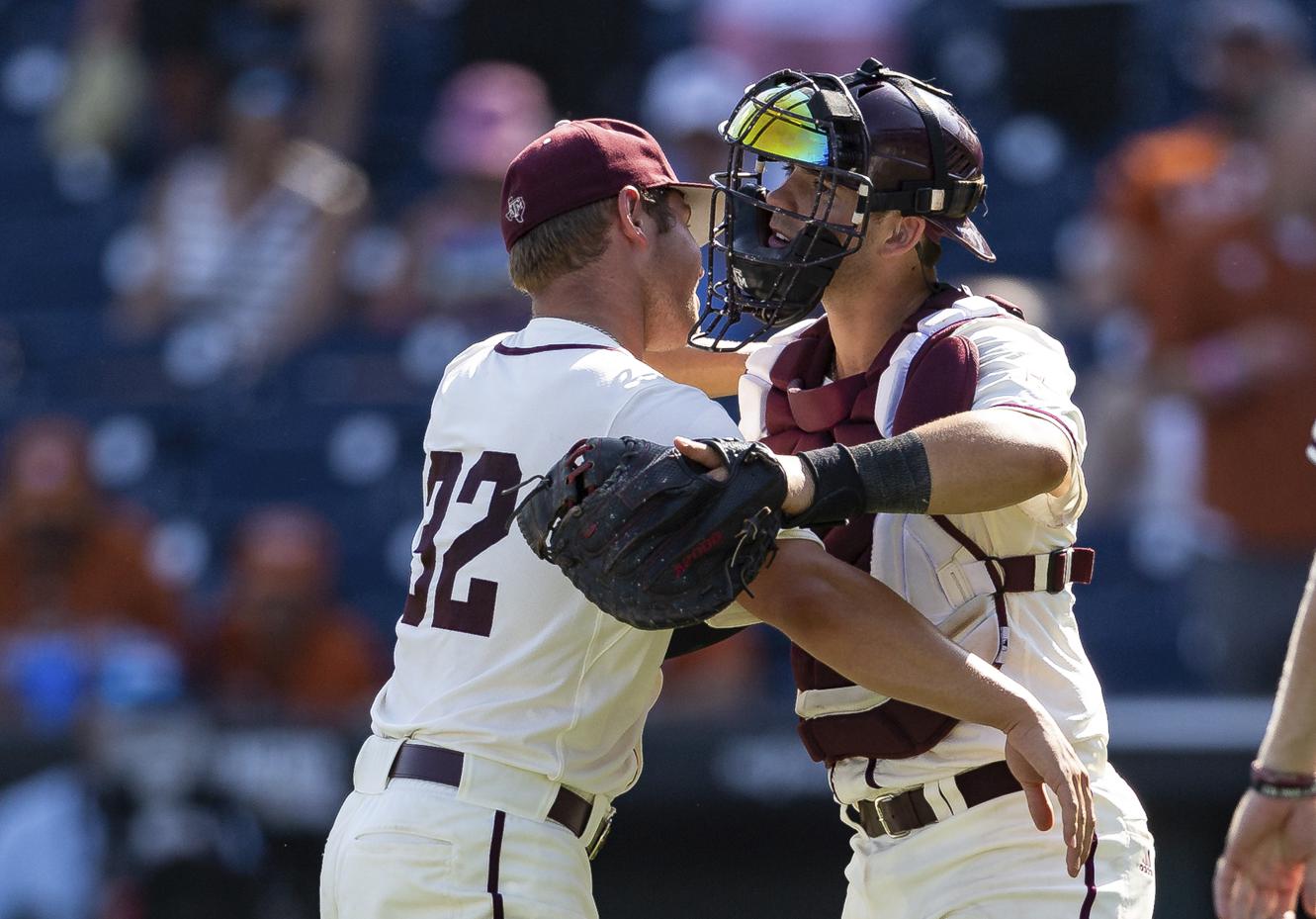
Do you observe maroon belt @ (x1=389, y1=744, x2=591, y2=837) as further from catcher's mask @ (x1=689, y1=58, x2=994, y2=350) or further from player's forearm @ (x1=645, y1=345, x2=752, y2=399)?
player's forearm @ (x1=645, y1=345, x2=752, y2=399)

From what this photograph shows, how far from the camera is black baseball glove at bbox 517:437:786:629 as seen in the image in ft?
7.79

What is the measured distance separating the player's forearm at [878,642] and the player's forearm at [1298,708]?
0.72m

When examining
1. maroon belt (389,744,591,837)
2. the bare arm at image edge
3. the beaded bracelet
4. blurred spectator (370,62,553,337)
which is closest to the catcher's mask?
maroon belt (389,744,591,837)

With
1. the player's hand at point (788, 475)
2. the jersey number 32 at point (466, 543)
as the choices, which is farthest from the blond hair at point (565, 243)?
the player's hand at point (788, 475)

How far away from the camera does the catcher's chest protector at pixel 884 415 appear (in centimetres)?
269

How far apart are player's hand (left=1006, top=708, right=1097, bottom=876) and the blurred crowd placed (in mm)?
2957

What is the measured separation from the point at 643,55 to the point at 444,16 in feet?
3.45

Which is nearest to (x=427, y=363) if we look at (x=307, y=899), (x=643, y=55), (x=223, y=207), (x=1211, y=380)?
Answer: (x=223, y=207)

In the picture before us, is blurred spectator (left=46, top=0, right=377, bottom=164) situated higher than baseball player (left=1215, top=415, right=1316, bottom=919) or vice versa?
blurred spectator (left=46, top=0, right=377, bottom=164)

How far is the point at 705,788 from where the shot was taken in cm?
535

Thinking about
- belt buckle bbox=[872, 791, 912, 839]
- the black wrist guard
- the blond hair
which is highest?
the blond hair

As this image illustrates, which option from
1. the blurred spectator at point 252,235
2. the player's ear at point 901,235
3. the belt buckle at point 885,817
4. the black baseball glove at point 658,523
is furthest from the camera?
the blurred spectator at point 252,235

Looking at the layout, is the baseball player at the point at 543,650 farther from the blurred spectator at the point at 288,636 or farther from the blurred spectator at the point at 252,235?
the blurred spectator at the point at 252,235

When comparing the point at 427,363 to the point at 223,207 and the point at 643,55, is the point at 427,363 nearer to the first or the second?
the point at 223,207
